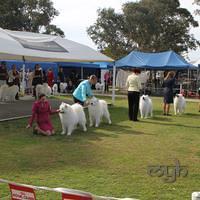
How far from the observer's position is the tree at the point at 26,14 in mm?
50844

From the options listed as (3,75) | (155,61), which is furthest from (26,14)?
(3,75)

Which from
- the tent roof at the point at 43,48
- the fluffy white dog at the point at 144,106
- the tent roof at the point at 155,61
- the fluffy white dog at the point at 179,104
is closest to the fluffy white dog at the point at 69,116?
the tent roof at the point at 43,48

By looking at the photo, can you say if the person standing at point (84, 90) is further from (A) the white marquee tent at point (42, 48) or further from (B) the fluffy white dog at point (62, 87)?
(B) the fluffy white dog at point (62, 87)

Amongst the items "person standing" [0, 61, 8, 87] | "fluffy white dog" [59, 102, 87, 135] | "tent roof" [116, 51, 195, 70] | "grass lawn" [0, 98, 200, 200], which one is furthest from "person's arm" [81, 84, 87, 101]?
"tent roof" [116, 51, 195, 70]

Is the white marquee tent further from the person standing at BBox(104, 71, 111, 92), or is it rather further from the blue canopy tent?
the person standing at BBox(104, 71, 111, 92)

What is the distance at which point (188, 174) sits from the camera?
291 inches

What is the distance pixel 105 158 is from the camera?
8516 millimetres

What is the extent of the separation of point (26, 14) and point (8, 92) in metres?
35.0

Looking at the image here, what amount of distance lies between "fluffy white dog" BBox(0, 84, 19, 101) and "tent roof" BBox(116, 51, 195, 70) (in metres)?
11.6

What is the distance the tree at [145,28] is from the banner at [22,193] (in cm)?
4711

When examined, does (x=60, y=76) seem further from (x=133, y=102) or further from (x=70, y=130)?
(x=70, y=130)

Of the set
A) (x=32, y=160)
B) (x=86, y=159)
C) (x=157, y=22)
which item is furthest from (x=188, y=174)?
(x=157, y=22)

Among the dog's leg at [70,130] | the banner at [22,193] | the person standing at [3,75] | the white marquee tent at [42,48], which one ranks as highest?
the white marquee tent at [42,48]

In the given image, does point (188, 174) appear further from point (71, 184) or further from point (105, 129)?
point (105, 129)
